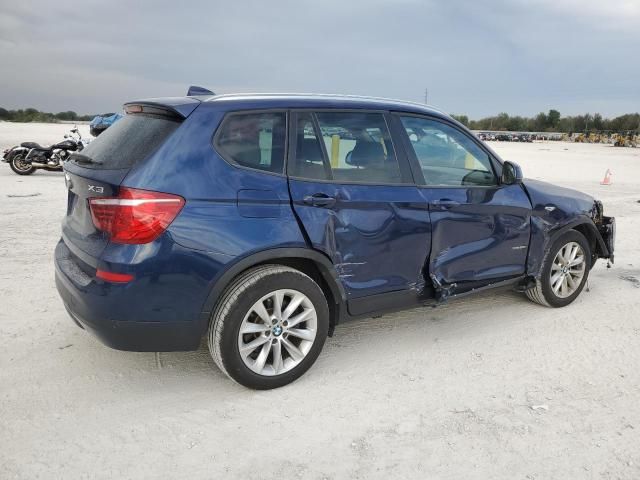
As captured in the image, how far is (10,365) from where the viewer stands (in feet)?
11.7

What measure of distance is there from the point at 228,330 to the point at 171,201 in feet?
2.62

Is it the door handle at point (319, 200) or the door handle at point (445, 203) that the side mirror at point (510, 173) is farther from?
the door handle at point (319, 200)

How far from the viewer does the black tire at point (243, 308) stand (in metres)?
3.09

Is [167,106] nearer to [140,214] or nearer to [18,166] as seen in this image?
[140,214]

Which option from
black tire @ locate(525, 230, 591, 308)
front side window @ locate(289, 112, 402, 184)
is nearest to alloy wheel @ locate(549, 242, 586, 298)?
black tire @ locate(525, 230, 591, 308)

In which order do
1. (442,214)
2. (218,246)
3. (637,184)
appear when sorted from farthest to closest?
(637,184) < (442,214) < (218,246)

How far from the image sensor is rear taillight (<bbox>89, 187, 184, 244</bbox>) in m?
2.85

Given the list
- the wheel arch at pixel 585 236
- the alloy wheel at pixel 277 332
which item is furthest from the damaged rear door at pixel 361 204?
the wheel arch at pixel 585 236

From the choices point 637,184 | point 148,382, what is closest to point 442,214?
point 148,382

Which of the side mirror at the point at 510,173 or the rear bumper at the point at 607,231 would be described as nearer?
the side mirror at the point at 510,173

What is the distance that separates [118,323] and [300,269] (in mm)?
1131

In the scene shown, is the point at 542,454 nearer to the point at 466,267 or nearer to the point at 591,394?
the point at 591,394

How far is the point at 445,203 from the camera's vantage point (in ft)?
12.7

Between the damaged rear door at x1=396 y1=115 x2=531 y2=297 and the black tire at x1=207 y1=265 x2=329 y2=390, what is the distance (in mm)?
1114
